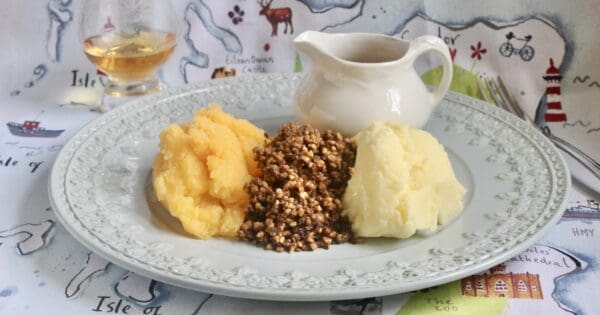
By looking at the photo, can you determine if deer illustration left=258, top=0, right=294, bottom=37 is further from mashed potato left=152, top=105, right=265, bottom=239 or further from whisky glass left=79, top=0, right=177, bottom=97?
mashed potato left=152, top=105, right=265, bottom=239

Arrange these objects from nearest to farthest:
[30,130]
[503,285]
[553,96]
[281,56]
Answer: 1. [503,285]
2. [30,130]
3. [553,96]
4. [281,56]

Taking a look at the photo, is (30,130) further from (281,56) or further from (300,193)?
(300,193)

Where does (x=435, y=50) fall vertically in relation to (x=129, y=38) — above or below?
above

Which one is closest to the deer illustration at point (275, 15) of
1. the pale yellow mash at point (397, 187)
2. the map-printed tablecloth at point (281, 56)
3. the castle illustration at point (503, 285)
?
the map-printed tablecloth at point (281, 56)

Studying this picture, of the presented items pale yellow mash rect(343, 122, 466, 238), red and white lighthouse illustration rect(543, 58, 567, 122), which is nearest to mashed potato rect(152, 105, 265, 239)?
pale yellow mash rect(343, 122, 466, 238)

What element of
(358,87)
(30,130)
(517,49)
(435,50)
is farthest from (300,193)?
(517,49)

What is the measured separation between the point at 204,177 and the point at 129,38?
582 mm

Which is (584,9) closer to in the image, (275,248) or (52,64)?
(275,248)

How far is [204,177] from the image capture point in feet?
3.39

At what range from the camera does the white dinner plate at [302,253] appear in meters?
Result: 0.90

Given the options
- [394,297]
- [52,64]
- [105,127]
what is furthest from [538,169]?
[52,64]

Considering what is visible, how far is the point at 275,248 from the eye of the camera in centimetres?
98

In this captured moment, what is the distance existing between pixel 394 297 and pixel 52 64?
3.29ft

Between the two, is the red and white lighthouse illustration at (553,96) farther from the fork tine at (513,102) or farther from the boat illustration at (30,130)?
the boat illustration at (30,130)
